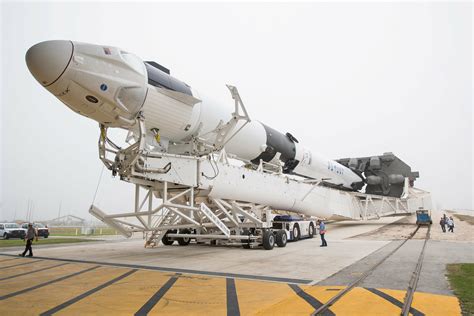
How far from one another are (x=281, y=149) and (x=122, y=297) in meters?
11.2

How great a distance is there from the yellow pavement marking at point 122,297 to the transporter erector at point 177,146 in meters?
2.75

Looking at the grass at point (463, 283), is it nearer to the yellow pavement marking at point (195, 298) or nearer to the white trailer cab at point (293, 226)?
the yellow pavement marking at point (195, 298)

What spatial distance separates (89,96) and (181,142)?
3806mm

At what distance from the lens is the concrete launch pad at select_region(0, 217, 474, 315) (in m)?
5.18

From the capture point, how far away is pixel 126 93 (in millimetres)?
9133

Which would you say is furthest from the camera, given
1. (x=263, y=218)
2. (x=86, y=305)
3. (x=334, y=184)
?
(x=334, y=184)

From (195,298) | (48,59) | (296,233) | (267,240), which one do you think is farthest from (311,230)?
(48,59)

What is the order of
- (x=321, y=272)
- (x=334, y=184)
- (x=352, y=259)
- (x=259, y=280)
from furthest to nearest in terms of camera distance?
1. (x=334, y=184)
2. (x=352, y=259)
3. (x=321, y=272)
4. (x=259, y=280)

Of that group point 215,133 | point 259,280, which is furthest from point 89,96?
point 259,280

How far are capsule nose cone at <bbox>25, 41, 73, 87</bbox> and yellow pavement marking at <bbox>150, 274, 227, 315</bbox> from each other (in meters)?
5.72

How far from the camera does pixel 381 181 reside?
27.2m

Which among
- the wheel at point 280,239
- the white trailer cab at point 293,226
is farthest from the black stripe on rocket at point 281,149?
the wheel at point 280,239

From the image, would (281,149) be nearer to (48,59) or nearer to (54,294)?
(48,59)

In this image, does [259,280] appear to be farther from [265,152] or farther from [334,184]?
[334,184]
